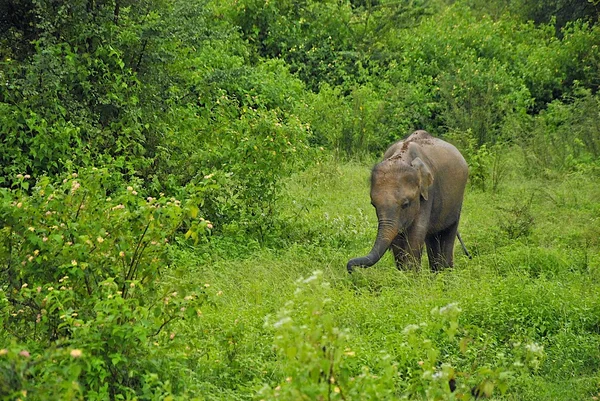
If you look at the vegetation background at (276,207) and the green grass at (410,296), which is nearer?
the vegetation background at (276,207)

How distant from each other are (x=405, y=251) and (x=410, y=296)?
1.03m

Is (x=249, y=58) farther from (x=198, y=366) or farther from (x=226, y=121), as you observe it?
(x=198, y=366)

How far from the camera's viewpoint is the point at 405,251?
9125 mm

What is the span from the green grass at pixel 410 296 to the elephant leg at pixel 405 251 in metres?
0.18

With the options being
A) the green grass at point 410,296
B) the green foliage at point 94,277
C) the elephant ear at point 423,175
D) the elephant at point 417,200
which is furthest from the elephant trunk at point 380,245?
the green foliage at point 94,277

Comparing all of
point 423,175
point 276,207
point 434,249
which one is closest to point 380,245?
point 423,175

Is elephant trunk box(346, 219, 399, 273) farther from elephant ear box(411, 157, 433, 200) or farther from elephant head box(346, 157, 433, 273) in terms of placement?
elephant ear box(411, 157, 433, 200)

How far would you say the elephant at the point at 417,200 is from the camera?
8.86 meters

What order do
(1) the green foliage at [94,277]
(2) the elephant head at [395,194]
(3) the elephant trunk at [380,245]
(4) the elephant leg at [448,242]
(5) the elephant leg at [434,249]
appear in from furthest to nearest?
(4) the elephant leg at [448,242], (5) the elephant leg at [434,249], (2) the elephant head at [395,194], (3) the elephant trunk at [380,245], (1) the green foliage at [94,277]

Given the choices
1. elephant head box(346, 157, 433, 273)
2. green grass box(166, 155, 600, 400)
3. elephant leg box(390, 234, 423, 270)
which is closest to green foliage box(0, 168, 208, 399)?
green grass box(166, 155, 600, 400)

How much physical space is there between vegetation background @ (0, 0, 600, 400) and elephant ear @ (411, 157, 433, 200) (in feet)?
2.70

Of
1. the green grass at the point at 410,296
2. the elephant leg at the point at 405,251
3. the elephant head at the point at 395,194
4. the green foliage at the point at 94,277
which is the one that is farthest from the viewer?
the elephant leg at the point at 405,251

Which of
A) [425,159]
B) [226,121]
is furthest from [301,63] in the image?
[425,159]

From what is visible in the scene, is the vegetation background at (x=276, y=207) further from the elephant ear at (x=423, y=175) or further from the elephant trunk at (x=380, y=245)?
the elephant ear at (x=423, y=175)
